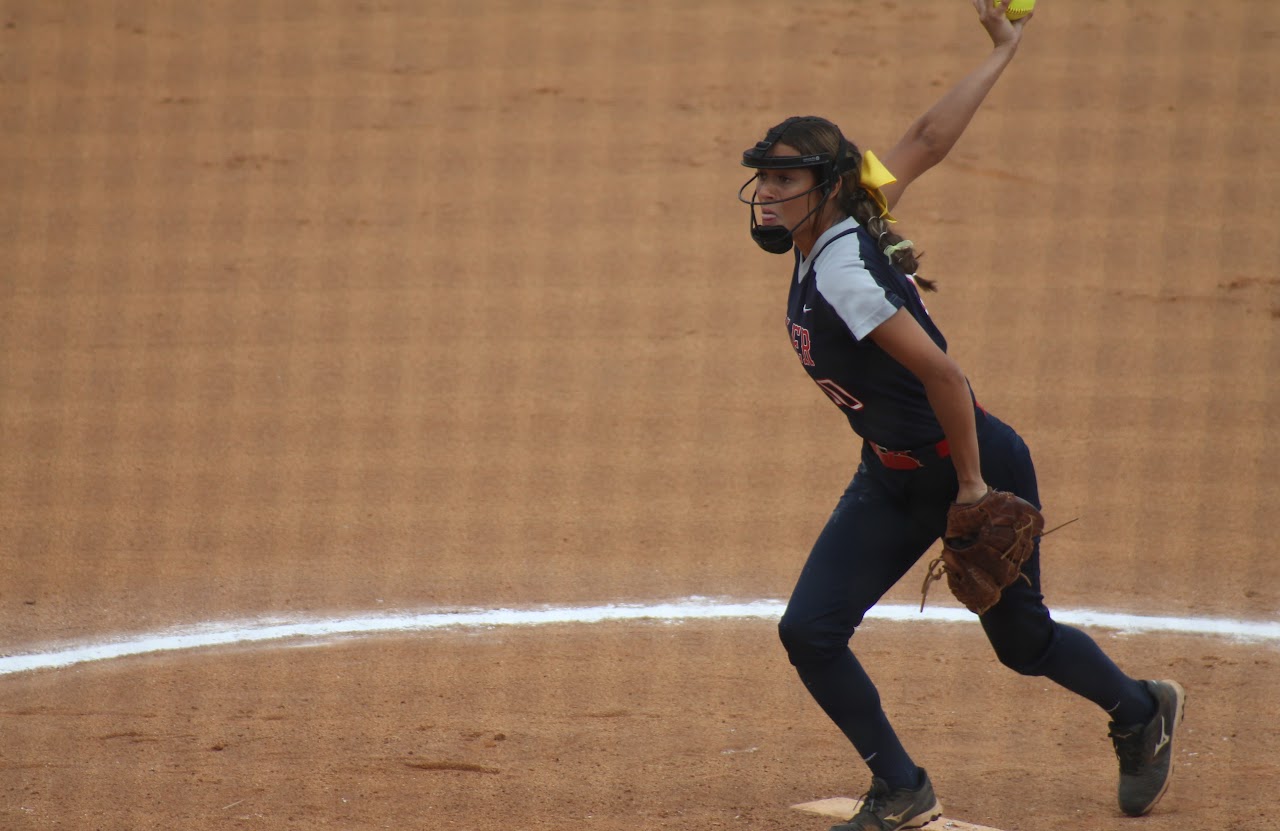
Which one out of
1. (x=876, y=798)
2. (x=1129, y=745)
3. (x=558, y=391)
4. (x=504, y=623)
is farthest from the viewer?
(x=558, y=391)

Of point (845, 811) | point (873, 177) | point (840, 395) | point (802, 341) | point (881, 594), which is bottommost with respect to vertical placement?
point (845, 811)

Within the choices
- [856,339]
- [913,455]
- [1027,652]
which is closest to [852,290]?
[856,339]

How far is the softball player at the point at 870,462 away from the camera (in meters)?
2.91

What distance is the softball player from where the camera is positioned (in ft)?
9.56

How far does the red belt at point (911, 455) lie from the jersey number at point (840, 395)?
11 centimetres

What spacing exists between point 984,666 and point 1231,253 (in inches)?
207

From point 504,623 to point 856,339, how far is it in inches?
92.4

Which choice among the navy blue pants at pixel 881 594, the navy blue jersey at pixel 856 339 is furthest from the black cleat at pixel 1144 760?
the navy blue jersey at pixel 856 339

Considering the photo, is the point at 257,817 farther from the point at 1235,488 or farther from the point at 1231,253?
the point at 1231,253

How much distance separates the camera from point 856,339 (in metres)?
2.84

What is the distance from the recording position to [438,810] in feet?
11.2

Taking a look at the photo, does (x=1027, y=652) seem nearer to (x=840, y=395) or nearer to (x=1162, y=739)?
(x=1162, y=739)

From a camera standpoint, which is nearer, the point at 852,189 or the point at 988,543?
the point at 988,543

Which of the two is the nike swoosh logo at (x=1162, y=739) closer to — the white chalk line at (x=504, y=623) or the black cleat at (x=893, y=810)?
the black cleat at (x=893, y=810)
